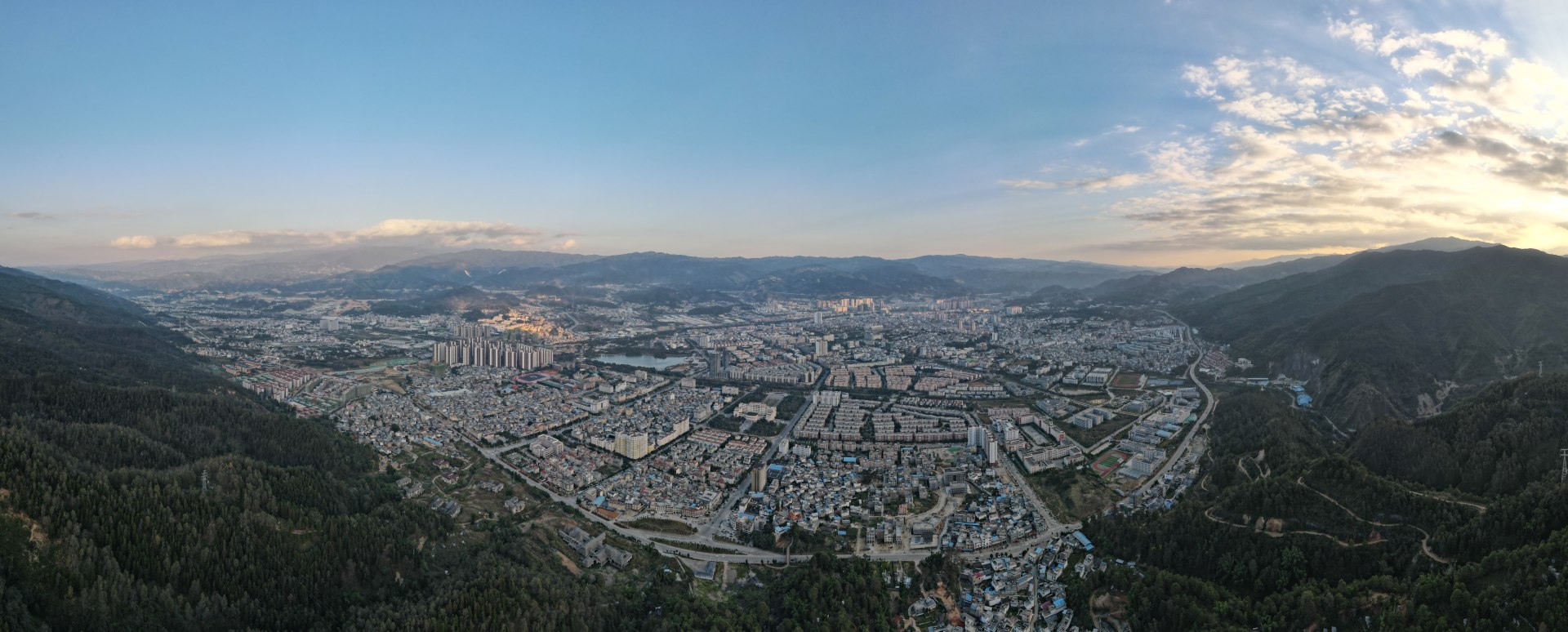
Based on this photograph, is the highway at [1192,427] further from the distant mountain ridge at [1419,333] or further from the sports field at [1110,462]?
the distant mountain ridge at [1419,333]

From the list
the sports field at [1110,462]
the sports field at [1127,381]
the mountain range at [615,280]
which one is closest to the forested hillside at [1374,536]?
the sports field at [1110,462]

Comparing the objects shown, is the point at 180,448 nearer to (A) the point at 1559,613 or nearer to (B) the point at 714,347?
(A) the point at 1559,613

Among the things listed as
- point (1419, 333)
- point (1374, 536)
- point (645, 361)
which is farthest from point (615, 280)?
point (1374, 536)

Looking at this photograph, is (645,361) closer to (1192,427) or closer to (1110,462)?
(1110,462)

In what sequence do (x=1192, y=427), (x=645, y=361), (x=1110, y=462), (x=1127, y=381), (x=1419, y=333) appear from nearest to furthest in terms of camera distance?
1. (x=1110, y=462)
2. (x=1192, y=427)
3. (x=1419, y=333)
4. (x=1127, y=381)
5. (x=645, y=361)

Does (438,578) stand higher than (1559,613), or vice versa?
(1559,613)

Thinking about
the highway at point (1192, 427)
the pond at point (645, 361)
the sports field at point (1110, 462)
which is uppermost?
the highway at point (1192, 427)

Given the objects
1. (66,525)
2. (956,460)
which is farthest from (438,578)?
(956,460)

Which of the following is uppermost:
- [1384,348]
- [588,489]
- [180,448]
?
[1384,348]
